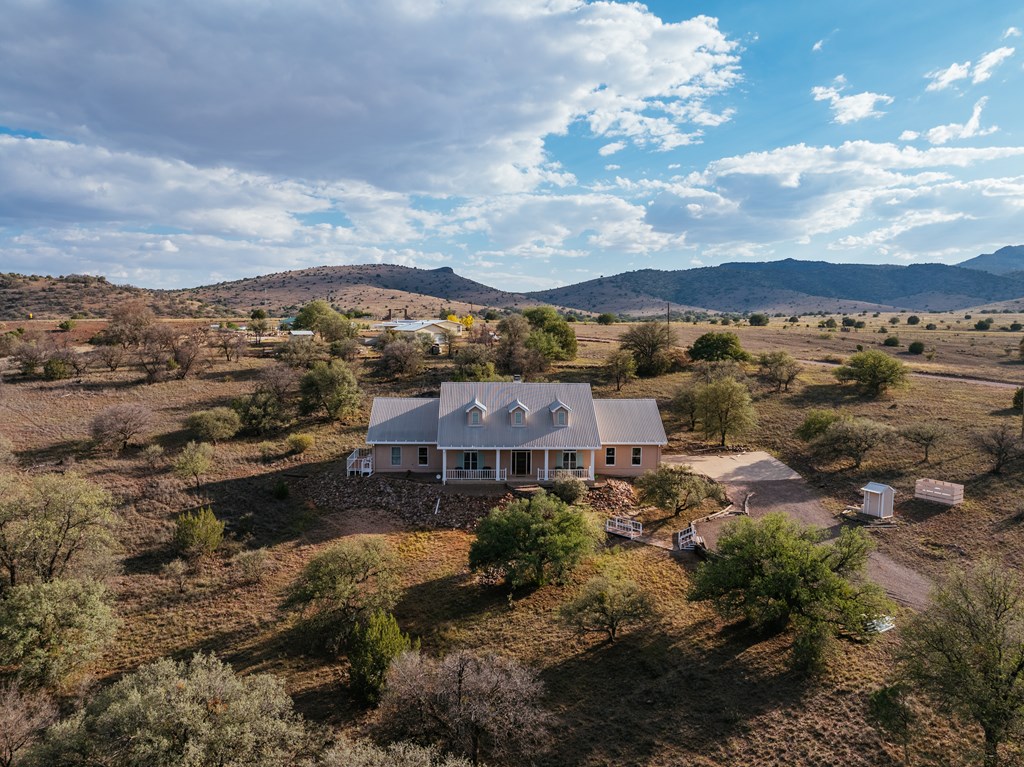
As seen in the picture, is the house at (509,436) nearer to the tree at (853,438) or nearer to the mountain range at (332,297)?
the tree at (853,438)

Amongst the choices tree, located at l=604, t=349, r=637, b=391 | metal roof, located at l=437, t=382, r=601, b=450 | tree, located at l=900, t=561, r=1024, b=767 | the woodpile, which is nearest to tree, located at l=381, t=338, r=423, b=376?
metal roof, located at l=437, t=382, r=601, b=450

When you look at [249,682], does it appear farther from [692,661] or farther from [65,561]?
[692,661]

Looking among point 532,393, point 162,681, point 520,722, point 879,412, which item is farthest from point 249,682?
point 879,412

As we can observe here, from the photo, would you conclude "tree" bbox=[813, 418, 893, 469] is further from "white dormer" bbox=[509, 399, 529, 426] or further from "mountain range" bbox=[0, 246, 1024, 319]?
"mountain range" bbox=[0, 246, 1024, 319]

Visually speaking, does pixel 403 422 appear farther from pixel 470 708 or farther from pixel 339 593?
pixel 470 708

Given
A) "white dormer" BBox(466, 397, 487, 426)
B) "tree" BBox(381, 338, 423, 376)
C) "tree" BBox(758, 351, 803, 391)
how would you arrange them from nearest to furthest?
"white dormer" BBox(466, 397, 487, 426), "tree" BBox(758, 351, 803, 391), "tree" BBox(381, 338, 423, 376)

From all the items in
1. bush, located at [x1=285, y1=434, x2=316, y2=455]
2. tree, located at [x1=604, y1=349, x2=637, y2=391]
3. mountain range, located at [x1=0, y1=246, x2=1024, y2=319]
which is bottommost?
bush, located at [x1=285, y1=434, x2=316, y2=455]
